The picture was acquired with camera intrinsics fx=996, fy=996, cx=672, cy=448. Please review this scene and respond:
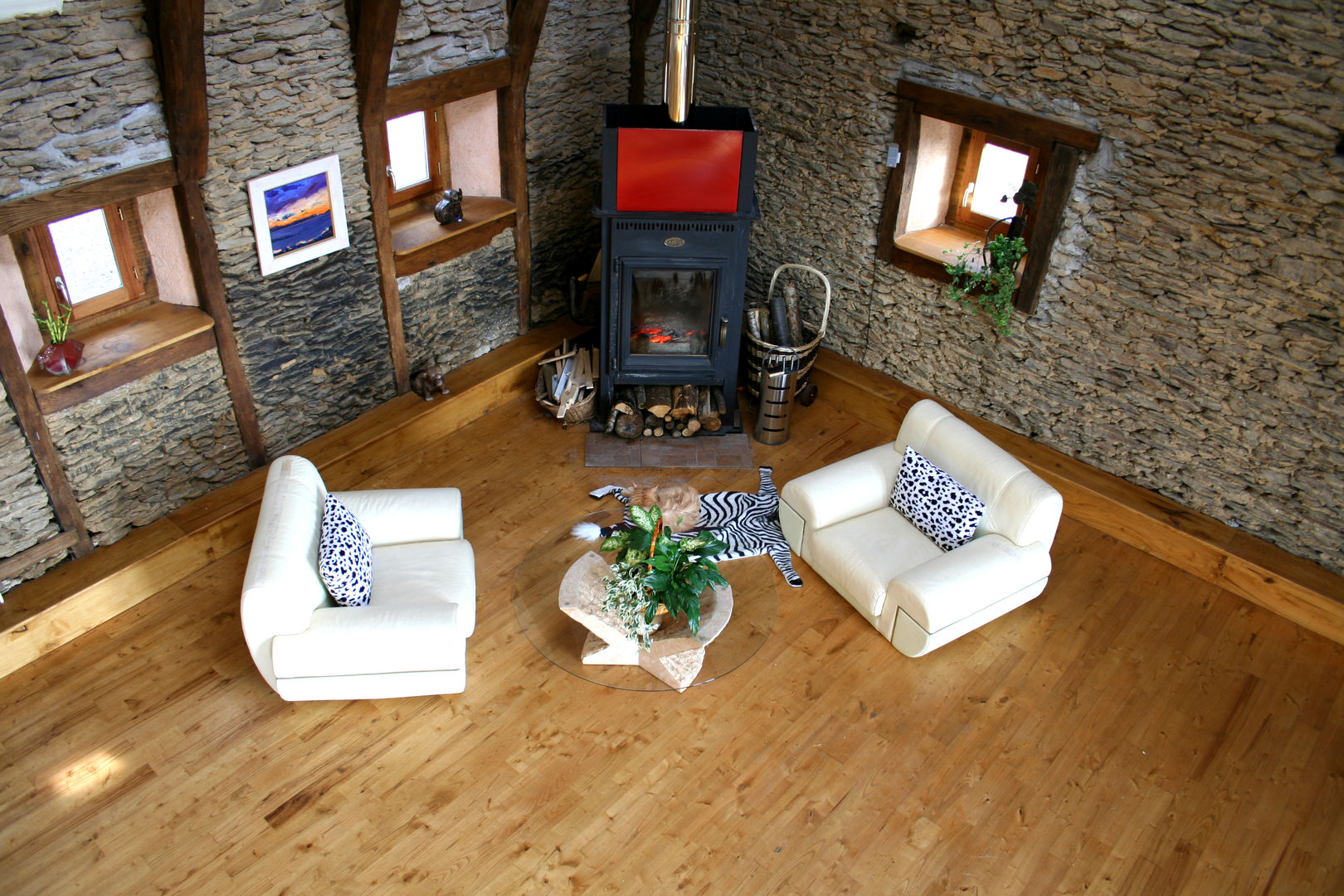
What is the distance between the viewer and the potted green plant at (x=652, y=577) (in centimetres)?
412

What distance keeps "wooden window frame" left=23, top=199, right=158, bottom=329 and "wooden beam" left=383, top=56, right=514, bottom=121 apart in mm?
1395

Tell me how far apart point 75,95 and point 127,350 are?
1.17 m

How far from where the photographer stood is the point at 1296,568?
4.96 metres

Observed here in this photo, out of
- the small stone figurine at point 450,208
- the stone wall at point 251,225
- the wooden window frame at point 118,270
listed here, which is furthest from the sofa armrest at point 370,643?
the small stone figurine at point 450,208

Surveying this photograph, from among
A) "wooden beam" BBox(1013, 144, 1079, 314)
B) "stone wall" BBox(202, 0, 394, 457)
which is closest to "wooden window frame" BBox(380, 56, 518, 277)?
"stone wall" BBox(202, 0, 394, 457)

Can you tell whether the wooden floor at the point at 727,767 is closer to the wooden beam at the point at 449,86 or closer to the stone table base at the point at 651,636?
the stone table base at the point at 651,636

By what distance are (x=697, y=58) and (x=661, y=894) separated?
5103mm

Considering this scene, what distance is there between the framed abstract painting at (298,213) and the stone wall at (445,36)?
658 mm

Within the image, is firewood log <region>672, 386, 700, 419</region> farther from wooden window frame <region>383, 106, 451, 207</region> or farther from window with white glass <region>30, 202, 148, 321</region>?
window with white glass <region>30, 202, 148, 321</region>

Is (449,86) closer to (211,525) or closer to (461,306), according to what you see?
(461,306)

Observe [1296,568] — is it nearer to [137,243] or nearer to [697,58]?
[697,58]

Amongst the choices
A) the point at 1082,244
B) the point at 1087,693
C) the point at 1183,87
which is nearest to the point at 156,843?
the point at 1087,693

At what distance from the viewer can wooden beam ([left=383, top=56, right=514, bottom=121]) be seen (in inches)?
210

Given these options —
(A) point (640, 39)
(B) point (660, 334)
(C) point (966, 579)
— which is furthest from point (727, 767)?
(A) point (640, 39)
